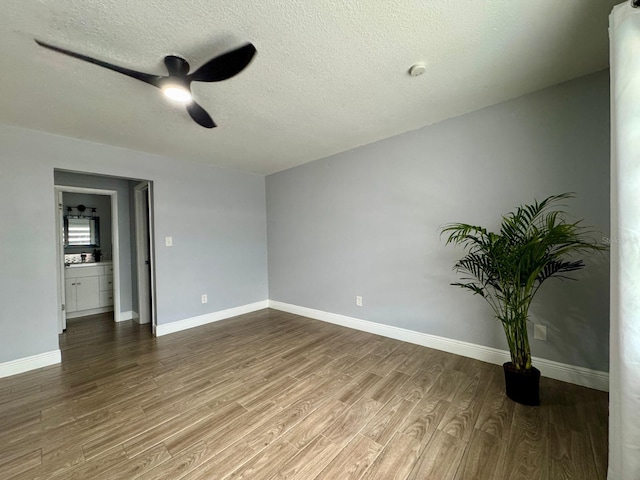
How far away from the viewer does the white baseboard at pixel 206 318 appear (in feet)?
10.6

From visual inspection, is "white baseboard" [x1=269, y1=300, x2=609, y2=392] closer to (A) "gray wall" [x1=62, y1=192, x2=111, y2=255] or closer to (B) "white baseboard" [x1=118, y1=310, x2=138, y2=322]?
(B) "white baseboard" [x1=118, y1=310, x2=138, y2=322]

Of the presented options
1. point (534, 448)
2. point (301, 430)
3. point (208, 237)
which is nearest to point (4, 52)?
point (208, 237)

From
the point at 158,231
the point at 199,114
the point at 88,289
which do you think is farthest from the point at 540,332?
the point at 88,289

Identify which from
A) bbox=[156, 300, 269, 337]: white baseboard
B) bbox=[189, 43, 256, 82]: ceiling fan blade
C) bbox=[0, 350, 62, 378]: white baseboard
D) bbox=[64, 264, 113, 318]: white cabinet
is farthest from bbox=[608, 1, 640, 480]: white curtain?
bbox=[64, 264, 113, 318]: white cabinet

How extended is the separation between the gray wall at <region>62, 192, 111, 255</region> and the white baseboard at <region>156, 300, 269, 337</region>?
260cm

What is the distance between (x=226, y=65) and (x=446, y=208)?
2212 mm

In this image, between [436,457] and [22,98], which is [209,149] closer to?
[22,98]

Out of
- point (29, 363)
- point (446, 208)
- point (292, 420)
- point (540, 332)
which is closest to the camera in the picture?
point (292, 420)

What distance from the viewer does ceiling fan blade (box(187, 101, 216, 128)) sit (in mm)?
1637

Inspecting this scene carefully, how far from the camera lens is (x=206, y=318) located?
3617 millimetres

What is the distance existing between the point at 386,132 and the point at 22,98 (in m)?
3.09

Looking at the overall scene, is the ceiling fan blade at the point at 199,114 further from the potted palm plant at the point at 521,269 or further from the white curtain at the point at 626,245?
the white curtain at the point at 626,245

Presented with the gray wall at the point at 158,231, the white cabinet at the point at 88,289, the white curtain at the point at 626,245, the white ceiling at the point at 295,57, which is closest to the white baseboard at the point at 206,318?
the gray wall at the point at 158,231

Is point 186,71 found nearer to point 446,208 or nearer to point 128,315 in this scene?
point 446,208
